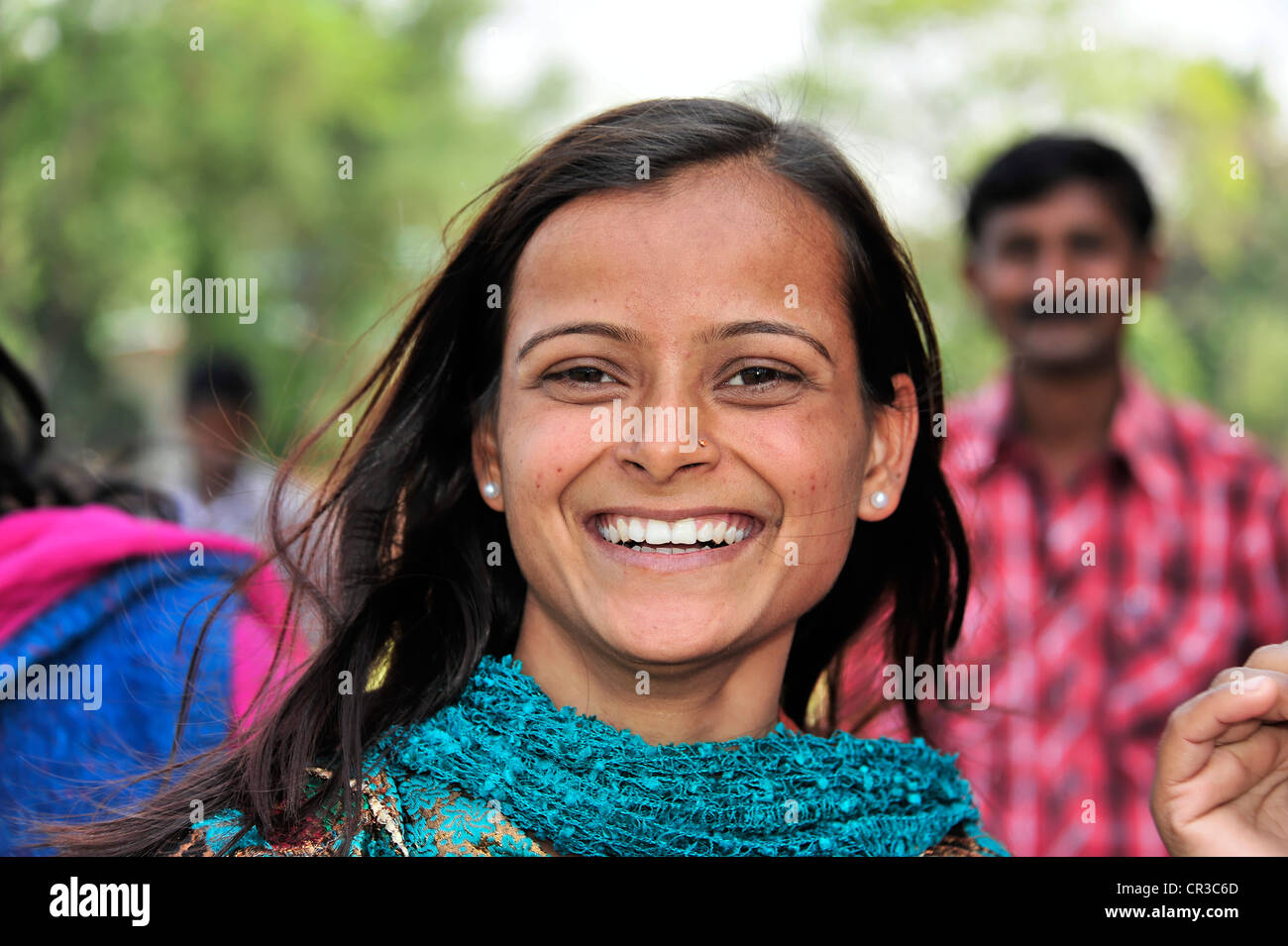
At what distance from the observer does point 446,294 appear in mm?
2090

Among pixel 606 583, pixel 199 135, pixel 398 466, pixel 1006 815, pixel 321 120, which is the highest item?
pixel 321 120

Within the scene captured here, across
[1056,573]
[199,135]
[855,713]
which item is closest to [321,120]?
[199,135]

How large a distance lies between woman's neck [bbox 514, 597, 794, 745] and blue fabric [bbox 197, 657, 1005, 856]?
6 centimetres

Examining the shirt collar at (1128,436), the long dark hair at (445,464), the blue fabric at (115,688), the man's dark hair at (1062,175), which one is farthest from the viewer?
the man's dark hair at (1062,175)

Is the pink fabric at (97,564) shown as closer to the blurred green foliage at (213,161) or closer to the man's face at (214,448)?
the man's face at (214,448)

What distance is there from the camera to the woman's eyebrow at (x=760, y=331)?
5.91 feet

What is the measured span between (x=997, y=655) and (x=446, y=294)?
83.4 inches

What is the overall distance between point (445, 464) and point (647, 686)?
0.53 m

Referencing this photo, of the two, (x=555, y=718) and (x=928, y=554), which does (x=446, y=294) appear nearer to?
(x=555, y=718)

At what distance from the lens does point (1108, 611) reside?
378 centimetres

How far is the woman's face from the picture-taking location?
5.90ft

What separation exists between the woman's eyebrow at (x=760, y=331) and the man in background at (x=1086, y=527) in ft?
5.06

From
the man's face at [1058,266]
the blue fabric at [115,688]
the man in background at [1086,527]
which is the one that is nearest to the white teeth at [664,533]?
the blue fabric at [115,688]

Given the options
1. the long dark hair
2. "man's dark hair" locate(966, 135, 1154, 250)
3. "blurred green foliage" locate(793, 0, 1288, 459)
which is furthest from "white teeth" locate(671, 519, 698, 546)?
"blurred green foliage" locate(793, 0, 1288, 459)
